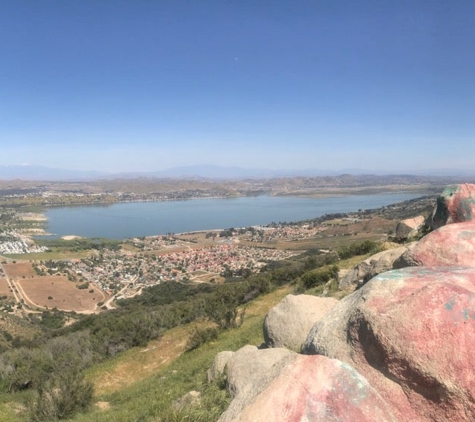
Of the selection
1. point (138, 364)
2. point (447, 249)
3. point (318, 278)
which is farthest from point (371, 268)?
point (138, 364)

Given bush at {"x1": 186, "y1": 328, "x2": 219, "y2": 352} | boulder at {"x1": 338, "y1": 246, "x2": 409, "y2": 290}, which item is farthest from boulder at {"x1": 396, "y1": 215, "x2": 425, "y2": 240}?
bush at {"x1": 186, "y1": 328, "x2": 219, "y2": 352}

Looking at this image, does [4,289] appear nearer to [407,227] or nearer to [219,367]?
[407,227]

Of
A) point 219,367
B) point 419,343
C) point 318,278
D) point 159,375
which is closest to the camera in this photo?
point 419,343

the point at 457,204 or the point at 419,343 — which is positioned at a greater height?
the point at 457,204

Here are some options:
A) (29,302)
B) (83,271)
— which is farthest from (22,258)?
(29,302)

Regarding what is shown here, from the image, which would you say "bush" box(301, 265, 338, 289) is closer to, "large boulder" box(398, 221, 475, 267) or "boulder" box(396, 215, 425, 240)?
"boulder" box(396, 215, 425, 240)
